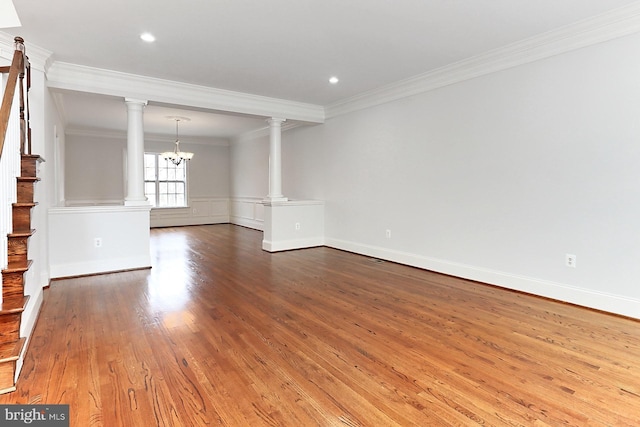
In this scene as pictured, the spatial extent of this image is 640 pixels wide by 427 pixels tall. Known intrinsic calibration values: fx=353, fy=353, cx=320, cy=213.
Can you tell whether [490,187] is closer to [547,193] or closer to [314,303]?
[547,193]

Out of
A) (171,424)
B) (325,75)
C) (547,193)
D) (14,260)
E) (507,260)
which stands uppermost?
(325,75)

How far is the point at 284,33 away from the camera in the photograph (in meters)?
3.39

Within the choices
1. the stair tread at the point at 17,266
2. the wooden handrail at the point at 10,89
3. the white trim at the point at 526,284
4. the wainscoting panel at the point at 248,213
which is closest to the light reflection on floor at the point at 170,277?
the stair tread at the point at 17,266

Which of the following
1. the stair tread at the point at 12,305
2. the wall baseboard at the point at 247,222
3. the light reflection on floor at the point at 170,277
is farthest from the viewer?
the wall baseboard at the point at 247,222

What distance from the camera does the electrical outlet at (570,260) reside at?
342 cm

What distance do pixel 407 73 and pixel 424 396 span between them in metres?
3.95

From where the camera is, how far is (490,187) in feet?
13.4

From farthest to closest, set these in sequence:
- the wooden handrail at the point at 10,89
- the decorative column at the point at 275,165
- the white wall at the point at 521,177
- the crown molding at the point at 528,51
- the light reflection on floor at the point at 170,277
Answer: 1. the decorative column at the point at 275,165
2. the light reflection on floor at the point at 170,277
3. the white wall at the point at 521,177
4. the crown molding at the point at 528,51
5. the wooden handrail at the point at 10,89

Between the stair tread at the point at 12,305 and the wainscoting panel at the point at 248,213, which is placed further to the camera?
the wainscoting panel at the point at 248,213

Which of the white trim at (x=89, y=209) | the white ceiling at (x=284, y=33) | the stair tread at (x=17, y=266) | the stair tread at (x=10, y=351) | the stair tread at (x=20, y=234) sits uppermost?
the white ceiling at (x=284, y=33)

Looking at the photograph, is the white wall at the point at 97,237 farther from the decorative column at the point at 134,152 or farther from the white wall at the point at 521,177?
the white wall at the point at 521,177

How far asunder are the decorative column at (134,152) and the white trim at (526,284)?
3.59 metres

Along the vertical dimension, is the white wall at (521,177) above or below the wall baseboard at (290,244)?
above

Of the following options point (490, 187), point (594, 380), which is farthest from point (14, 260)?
point (490, 187)
